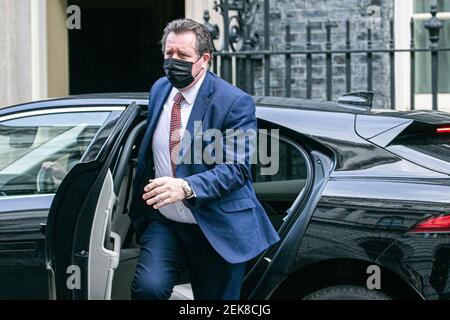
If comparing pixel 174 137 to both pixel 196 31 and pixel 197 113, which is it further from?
pixel 196 31

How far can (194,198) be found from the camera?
374 centimetres

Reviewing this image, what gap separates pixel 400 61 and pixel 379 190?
5.47 metres

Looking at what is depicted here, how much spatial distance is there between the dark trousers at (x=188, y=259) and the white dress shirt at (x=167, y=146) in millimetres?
53

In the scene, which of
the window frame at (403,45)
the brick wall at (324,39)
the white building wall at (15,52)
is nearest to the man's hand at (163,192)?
the brick wall at (324,39)

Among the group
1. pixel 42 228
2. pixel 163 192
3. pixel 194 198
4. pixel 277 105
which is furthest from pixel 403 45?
pixel 163 192

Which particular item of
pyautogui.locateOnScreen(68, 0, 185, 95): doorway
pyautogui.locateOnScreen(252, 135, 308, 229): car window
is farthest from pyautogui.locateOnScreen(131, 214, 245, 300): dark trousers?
pyautogui.locateOnScreen(68, 0, 185, 95): doorway

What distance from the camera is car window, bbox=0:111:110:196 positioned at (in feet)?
15.1

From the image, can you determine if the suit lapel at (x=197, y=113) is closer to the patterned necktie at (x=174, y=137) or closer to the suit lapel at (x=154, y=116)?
the patterned necktie at (x=174, y=137)

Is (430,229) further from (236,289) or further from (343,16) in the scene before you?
(343,16)

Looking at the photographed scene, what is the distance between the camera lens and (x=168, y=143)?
3941mm

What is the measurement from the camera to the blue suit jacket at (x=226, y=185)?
3812 mm

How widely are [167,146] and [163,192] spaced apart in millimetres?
384

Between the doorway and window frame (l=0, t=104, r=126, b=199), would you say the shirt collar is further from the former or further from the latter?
the doorway

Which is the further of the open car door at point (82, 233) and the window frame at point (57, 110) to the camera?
the window frame at point (57, 110)
